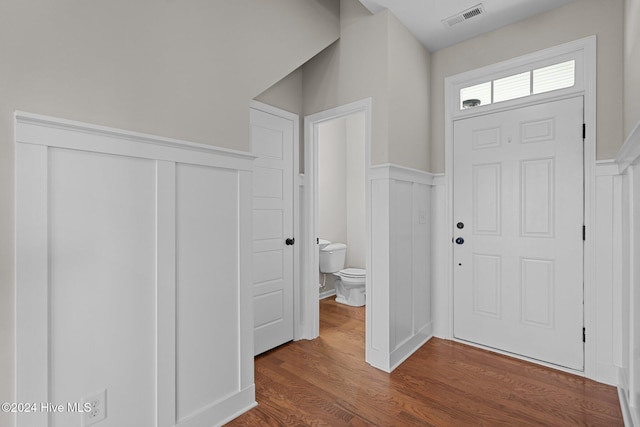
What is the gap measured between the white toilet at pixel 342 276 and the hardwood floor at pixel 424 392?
3.86 feet

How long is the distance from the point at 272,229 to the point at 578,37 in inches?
105

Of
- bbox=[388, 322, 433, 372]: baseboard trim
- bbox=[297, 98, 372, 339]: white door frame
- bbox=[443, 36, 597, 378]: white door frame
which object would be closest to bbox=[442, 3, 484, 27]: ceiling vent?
bbox=[443, 36, 597, 378]: white door frame

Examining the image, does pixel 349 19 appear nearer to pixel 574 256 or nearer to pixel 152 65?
pixel 152 65

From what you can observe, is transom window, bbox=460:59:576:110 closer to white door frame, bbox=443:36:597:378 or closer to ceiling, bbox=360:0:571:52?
white door frame, bbox=443:36:597:378

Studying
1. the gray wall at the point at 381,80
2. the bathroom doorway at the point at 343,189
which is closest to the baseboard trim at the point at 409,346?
the gray wall at the point at 381,80

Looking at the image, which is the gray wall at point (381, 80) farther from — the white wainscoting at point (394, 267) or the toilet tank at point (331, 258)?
the toilet tank at point (331, 258)

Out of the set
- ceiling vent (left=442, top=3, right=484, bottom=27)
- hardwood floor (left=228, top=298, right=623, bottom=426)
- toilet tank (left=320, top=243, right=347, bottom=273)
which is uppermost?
ceiling vent (left=442, top=3, right=484, bottom=27)

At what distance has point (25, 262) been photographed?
1.17 meters

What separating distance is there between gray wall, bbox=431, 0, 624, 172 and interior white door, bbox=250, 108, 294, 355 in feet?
5.51

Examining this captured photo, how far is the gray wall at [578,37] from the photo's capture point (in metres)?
2.11

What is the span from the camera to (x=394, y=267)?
241 centimetres

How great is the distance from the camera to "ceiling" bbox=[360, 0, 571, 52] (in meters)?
2.29

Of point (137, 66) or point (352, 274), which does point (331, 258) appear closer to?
point (352, 274)

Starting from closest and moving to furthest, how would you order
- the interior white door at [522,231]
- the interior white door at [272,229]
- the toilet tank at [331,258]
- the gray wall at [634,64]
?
the gray wall at [634,64] → the interior white door at [522,231] → the interior white door at [272,229] → the toilet tank at [331,258]
